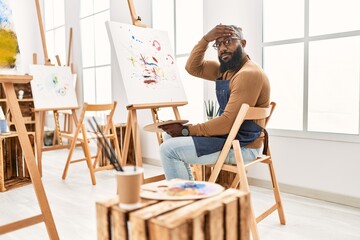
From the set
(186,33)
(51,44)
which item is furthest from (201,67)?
(51,44)

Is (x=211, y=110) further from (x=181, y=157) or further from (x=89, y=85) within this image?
(x=89, y=85)

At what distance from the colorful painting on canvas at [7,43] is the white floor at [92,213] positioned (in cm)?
103

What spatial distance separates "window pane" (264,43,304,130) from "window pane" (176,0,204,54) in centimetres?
94

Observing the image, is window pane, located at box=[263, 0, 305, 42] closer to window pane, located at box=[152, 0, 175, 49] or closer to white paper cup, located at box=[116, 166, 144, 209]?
window pane, located at box=[152, 0, 175, 49]

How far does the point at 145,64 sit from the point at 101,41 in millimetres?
2962

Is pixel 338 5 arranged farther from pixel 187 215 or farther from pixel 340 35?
pixel 187 215

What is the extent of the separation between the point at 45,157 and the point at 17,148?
1313 mm

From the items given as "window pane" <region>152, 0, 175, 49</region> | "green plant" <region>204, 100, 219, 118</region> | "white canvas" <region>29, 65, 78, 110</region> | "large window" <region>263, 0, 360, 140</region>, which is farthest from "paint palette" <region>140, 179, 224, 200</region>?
"window pane" <region>152, 0, 175, 49</region>

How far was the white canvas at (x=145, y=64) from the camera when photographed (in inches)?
88.5

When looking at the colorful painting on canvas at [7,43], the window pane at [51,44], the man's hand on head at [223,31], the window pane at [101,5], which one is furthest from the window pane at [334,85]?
the window pane at [51,44]

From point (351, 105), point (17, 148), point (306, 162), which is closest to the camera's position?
point (351, 105)

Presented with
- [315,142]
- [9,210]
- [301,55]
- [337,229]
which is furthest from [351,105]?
[9,210]

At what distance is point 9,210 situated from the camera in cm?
254

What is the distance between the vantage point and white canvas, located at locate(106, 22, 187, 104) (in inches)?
88.5
